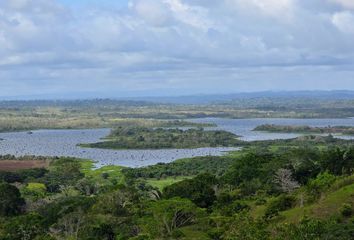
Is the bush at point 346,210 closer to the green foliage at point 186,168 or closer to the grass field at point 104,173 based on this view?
the grass field at point 104,173

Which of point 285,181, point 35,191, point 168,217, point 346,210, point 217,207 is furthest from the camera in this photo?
point 35,191

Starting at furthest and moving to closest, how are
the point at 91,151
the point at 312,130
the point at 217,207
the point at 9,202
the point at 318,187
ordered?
the point at 312,130 → the point at 91,151 → the point at 9,202 → the point at 217,207 → the point at 318,187

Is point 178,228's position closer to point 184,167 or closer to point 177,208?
point 177,208

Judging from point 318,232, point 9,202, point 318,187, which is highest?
point 318,232

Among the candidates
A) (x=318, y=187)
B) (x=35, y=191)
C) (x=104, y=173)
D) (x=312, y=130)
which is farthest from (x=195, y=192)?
(x=312, y=130)

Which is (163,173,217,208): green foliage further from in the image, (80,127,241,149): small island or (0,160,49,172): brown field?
(80,127,241,149): small island

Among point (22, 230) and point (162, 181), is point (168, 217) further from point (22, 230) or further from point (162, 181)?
point (162, 181)

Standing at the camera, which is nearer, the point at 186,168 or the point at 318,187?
the point at 318,187
